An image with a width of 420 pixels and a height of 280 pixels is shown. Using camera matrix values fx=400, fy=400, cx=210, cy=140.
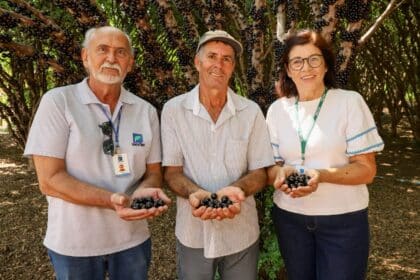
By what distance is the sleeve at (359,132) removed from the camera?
2.35 meters

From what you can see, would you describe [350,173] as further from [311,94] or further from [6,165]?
[6,165]

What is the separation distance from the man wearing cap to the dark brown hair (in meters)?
0.32

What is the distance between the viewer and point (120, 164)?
2318 mm

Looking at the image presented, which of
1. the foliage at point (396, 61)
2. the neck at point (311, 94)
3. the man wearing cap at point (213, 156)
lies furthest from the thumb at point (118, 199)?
the foliage at point (396, 61)

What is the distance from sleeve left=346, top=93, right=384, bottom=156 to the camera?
7.72 ft

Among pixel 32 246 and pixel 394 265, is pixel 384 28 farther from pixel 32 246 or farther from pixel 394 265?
pixel 32 246

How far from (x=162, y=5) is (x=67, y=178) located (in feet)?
Result: 6.19

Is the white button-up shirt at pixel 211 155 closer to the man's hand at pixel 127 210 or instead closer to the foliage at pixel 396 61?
the man's hand at pixel 127 210

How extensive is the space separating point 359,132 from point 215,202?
940mm

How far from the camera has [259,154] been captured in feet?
8.34

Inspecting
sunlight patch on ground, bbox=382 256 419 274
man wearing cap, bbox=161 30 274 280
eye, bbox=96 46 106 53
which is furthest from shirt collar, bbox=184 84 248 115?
sunlight patch on ground, bbox=382 256 419 274

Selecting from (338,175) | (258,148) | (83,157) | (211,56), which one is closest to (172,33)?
(211,56)

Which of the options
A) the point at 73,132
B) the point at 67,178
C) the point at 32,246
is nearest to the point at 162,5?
the point at 73,132

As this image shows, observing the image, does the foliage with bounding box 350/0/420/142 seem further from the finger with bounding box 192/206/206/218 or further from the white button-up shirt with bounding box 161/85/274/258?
the finger with bounding box 192/206/206/218
